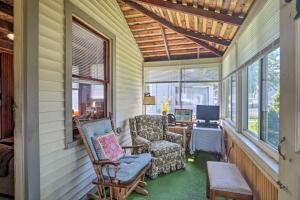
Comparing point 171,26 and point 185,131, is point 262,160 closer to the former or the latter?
point 185,131

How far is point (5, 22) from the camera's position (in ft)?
10.6

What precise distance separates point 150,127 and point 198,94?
2.05 m

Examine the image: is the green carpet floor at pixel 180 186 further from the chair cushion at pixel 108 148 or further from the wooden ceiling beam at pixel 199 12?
the wooden ceiling beam at pixel 199 12

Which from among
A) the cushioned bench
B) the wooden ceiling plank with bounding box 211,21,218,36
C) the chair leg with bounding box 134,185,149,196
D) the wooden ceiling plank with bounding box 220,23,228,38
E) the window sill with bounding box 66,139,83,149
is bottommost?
the chair leg with bounding box 134,185,149,196

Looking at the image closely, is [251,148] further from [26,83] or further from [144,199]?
[26,83]

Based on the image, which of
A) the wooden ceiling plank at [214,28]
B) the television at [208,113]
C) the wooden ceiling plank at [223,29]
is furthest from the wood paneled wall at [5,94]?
the wooden ceiling plank at [223,29]

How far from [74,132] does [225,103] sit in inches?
142

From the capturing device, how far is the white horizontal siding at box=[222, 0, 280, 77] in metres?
1.58

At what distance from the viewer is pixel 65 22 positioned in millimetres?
2158

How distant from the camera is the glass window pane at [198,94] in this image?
5078mm

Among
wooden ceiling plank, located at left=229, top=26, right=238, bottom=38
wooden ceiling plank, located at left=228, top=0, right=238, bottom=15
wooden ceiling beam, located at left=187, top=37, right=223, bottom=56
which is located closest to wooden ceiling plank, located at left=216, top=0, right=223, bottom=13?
wooden ceiling plank, located at left=228, top=0, right=238, bottom=15

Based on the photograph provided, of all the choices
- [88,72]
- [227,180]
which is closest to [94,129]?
[88,72]

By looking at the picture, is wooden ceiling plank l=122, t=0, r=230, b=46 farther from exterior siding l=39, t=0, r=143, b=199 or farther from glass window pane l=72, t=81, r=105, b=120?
glass window pane l=72, t=81, r=105, b=120

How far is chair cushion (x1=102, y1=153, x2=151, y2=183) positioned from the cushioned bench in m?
0.88
